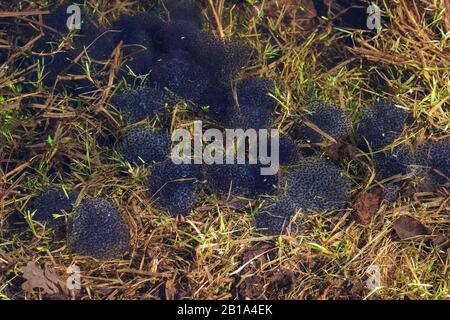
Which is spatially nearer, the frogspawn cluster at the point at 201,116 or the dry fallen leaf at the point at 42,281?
the dry fallen leaf at the point at 42,281

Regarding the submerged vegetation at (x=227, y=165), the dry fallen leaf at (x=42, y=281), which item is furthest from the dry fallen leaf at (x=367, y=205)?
the dry fallen leaf at (x=42, y=281)

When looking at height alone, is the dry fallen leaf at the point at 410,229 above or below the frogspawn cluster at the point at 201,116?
below

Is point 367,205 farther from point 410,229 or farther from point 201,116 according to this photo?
point 201,116

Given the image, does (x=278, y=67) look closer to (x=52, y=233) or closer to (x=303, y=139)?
(x=303, y=139)

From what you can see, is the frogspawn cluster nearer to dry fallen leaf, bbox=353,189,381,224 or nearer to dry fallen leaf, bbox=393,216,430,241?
dry fallen leaf, bbox=353,189,381,224

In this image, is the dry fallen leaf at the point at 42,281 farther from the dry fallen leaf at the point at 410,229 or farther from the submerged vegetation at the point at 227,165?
the dry fallen leaf at the point at 410,229

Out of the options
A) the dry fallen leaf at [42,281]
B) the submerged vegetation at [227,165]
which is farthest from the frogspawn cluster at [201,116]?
the dry fallen leaf at [42,281]

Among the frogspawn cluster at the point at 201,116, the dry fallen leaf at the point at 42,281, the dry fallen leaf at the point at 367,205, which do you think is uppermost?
the frogspawn cluster at the point at 201,116
